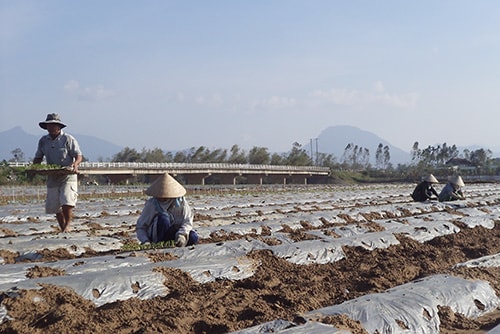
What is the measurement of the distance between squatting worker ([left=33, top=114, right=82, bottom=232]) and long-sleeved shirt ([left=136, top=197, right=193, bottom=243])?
4.52 feet

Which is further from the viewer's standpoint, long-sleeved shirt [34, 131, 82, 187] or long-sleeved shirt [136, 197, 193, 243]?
long-sleeved shirt [34, 131, 82, 187]

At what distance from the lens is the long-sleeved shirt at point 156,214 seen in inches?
204

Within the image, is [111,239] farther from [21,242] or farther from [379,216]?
[379,216]

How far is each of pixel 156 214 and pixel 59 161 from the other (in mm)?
1853

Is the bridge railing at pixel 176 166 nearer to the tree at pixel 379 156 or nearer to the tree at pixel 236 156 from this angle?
the tree at pixel 236 156

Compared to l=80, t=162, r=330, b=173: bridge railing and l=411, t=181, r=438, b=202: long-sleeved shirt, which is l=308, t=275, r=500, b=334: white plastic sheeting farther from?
l=80, t=162, r=330, b=173: bridge railing

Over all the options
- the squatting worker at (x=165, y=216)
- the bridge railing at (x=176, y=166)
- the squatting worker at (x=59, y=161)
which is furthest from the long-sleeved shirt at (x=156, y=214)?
the bridge railing at (x=176, y=166)

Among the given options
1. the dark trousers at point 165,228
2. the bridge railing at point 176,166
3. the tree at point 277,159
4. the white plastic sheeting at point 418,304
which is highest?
the tree at point 277,159

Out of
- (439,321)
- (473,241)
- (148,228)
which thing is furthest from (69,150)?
(473,241)

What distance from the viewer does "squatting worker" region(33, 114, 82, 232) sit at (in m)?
6.16

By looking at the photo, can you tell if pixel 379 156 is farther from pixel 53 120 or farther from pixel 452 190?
pixel 53 120

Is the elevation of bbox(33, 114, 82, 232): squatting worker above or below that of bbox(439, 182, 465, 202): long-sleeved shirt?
above

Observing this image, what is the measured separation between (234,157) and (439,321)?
2550 inches

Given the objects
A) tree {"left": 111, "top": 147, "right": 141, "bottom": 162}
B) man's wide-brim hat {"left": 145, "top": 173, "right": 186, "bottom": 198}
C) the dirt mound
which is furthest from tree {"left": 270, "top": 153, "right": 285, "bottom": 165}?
man's wide-brim hat {"left": 145, "top": 173, "right": 186, "bottom": 198}
